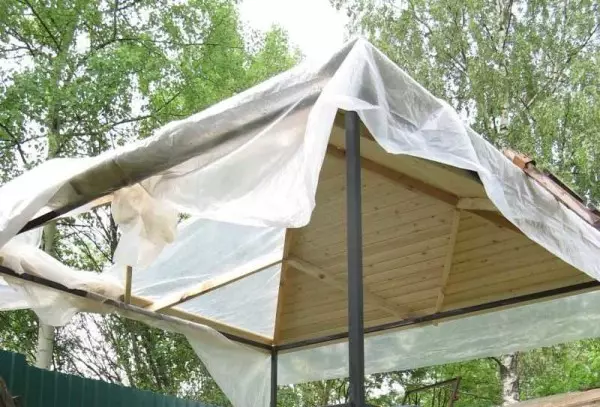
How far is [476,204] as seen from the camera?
3760mm

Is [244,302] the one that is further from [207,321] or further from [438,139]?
[438,139]

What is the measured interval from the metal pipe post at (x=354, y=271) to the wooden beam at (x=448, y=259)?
192 centimetres

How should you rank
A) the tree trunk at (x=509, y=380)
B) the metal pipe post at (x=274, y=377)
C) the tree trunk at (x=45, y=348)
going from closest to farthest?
the metal pipe post at (x=274, y=377) < the tree trunk at (x=45, y=348) < the tree trunk at (x=509, y=380)

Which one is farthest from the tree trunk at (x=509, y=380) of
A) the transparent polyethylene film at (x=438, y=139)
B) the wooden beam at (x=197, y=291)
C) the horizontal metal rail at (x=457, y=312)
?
the transparent polyethylene film at (x=438, y=139)

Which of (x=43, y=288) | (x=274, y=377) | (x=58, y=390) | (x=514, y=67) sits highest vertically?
(x=514, y=67)

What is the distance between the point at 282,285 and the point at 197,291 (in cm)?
81

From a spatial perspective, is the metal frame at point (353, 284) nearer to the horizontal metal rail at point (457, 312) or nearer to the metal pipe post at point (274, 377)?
the horizontal metal rail at point (457, 312)

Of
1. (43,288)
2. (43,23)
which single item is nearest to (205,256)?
(43,288)

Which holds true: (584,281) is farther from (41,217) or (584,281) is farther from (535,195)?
(41,217)

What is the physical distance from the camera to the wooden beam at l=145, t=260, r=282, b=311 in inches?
167

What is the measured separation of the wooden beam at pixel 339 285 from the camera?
14.8 feet

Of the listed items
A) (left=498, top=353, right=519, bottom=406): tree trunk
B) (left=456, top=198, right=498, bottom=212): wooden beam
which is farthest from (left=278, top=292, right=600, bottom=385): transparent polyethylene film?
(left=498, top=353, right=519, bottom=406): tree trunk

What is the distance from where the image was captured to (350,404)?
190 cm

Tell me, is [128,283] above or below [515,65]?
below
